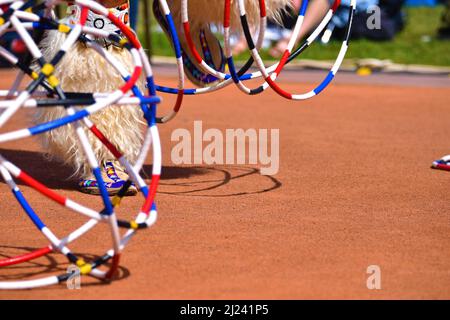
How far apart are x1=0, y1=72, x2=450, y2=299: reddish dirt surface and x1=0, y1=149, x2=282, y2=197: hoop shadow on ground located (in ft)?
0.04

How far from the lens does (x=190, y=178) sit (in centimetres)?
564

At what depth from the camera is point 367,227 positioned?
449 centimetres

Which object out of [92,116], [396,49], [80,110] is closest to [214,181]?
[92,116]

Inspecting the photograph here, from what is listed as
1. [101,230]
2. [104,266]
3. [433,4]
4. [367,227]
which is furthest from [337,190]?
[433,4]

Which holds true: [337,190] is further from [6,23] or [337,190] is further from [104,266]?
[6,23]

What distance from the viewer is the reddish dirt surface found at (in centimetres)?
357

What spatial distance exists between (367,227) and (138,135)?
1.48m

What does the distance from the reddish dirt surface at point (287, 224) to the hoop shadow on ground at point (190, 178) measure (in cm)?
1

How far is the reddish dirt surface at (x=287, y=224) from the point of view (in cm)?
357

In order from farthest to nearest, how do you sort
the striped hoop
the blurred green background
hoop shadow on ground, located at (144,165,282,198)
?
the blurred green background, hoop shadow on ground, located at (144,165,282,198), the striped hoop

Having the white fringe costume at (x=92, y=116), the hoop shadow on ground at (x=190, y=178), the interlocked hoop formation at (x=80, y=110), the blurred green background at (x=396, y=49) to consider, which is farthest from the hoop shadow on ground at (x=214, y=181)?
the blurred green background at (x=396, y=49)

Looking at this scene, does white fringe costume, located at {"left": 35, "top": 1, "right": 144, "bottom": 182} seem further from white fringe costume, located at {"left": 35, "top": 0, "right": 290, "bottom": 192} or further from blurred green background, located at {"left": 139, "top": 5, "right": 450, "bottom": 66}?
blurred green background, located at {"left": 139, "top": 5, "right": 450, "bottom": 66}

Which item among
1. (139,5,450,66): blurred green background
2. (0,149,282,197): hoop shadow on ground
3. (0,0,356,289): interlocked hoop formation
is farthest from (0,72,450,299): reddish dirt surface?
(139,5,450,66): blurred green background

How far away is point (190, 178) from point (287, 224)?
4.07 feet
